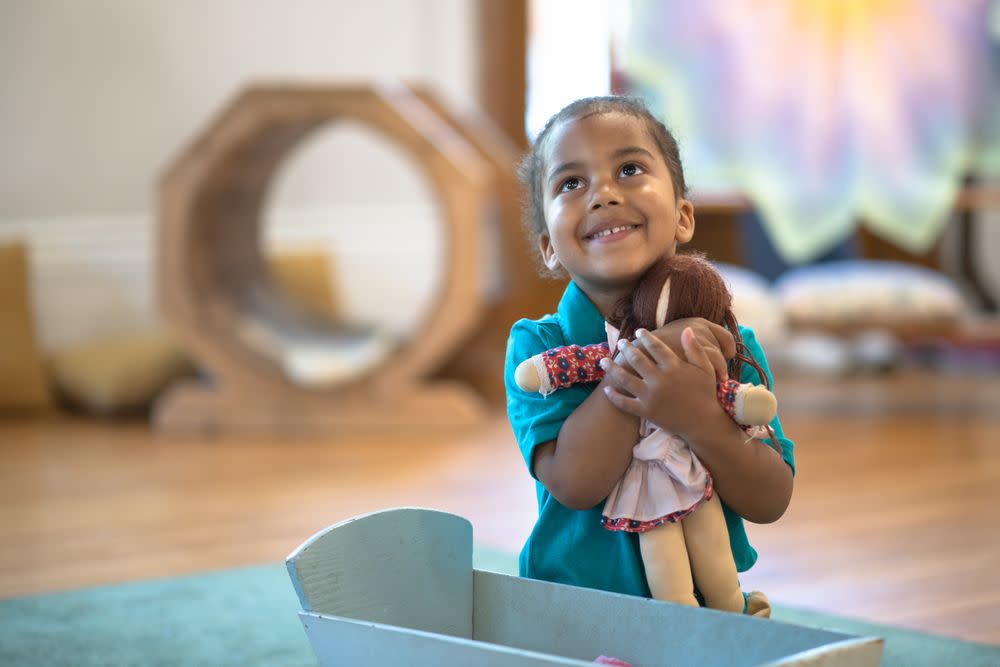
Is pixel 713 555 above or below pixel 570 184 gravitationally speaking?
below

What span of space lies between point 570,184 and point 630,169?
4 cm

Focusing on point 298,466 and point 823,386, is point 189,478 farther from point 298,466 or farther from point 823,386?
point 823,386

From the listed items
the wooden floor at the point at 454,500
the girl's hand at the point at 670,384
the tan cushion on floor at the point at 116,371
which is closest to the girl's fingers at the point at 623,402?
the girl's hand at the point at 670,384

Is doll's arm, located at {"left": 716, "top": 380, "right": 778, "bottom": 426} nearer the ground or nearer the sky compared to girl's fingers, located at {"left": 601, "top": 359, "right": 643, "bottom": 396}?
nearer the ground

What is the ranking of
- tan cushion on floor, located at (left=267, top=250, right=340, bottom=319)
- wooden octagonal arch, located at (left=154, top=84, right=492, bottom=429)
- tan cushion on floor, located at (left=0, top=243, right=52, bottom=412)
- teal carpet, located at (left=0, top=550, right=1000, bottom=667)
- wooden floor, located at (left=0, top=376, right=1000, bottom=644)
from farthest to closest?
tan cushion on floor, located at (left=267, top=250, right=340, bottom=319)
tan cushion on floor, located at (left=0, top=243, right=52, bottom=412)
wooden octagonal arch, located at (left=154, top=84, right=492, bottom=429)
wooden floor, located at (left=0, top=376, right=1000, bottom=644)
teal carpet, located at (left=0, top=550, right=1000, bottom=667)

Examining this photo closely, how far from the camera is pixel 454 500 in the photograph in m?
1.80

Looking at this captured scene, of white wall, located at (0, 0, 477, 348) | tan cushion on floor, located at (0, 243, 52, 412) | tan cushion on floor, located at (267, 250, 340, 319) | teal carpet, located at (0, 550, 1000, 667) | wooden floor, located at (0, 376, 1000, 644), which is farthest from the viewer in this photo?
tan cushion on floor, located at (267, 250, 340, 319)

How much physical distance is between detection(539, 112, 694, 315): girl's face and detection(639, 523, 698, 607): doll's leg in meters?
0.16

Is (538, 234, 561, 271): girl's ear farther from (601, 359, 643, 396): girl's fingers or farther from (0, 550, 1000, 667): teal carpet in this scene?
(0, 550, 1000, 667): teal carpet

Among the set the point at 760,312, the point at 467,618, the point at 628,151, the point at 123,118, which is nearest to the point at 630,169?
the point at 628,151

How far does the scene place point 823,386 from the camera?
9.89ft

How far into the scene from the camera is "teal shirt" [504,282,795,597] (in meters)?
0.87

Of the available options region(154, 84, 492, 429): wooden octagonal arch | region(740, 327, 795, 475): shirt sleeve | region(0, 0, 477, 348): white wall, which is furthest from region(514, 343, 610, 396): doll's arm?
region(0, 0, 477, 348): white wall

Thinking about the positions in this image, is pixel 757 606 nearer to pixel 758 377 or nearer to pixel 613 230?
pixel 758 377
